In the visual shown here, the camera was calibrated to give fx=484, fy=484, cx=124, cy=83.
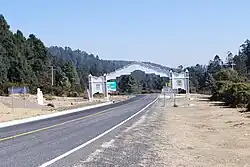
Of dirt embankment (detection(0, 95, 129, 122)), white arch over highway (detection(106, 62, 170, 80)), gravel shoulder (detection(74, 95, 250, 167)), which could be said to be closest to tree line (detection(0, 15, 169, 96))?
white arch over highway (detection(106, 62, 170, 80))

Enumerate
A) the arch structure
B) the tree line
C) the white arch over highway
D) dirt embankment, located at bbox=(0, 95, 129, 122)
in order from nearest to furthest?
1. dirt embankment, located at bbox=(0, 95, 129, 122)
2. the arch structure
3. the tree line
4. the white arch over highway

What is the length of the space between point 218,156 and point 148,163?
2632 mm

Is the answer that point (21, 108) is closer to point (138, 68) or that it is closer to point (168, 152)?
point (168, 152)

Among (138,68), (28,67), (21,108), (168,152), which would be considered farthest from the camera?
(28,67)

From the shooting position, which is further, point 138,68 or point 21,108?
point 138,68

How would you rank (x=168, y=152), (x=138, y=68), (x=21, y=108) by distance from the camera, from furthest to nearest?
(x=138, y=68) < (x=21, y=108) < (x=168, y=152)

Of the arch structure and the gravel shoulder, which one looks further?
the arch structure

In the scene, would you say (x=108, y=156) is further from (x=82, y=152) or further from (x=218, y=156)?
(x=218, y=156)

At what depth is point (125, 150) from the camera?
14789 mm

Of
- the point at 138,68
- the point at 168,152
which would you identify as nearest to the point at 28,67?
the point at 138,68

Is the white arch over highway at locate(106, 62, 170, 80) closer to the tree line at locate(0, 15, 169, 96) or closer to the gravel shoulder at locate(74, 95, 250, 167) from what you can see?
the tree line at locate(0, 15, 169, 96)

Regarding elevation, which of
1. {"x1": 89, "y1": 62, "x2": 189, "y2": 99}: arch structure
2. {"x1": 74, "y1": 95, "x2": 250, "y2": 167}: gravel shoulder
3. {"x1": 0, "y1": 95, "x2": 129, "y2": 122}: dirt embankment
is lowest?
{"x1": 74, "y1": 95, "x2": 250, "y2": 167}: gravel shoulder

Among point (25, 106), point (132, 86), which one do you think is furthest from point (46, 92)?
point (132, 86)

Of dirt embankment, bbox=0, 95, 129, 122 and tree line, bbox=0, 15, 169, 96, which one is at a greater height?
tree line, bbox=0, 15, 169, 96
